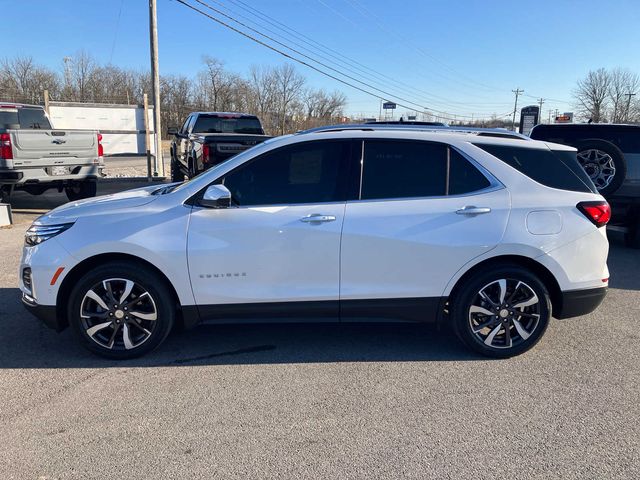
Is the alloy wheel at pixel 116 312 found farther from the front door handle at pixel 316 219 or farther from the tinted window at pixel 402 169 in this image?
the tinted window at pixel 402 169

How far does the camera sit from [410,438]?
9.74ft

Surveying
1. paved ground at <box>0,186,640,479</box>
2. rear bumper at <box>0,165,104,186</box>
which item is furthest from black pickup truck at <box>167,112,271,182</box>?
paved ground at <box>0,186,640,479</box>

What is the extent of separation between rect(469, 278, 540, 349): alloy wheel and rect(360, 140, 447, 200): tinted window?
91cm

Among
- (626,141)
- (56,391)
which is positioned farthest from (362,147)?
(626,141)

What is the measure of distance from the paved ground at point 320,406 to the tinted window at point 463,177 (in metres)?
1.37

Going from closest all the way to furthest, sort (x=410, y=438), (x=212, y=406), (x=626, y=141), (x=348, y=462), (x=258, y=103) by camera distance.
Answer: (x=348, y=462) → (x=410, y=438) → (x=212, y=406) → (x=626, y=141) → (x=258, y=103)

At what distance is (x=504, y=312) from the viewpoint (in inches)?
157

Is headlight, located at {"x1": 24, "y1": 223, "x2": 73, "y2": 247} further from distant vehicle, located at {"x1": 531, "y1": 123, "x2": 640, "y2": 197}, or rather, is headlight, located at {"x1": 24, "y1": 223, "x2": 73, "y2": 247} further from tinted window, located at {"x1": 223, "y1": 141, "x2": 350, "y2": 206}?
distant vehicle, located at {"x1": 531, "y1": 123, "x2": 640, "y2": 197}

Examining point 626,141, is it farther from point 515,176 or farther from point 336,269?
point 336,269

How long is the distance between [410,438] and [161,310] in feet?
6.82

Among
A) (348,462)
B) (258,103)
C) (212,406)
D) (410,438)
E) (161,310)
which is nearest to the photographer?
(348,462)

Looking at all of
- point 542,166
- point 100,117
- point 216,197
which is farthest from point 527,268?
point 100,117

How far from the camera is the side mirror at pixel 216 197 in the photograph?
3723 millimetres

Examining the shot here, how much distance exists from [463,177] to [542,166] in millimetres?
684
